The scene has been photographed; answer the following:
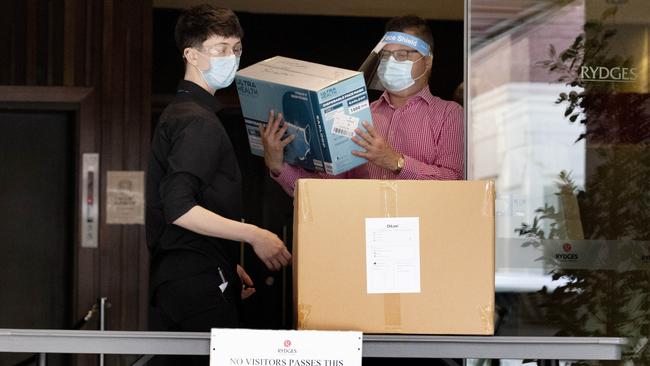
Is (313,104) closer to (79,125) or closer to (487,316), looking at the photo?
(487,316)

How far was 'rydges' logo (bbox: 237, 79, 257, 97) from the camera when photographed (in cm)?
322

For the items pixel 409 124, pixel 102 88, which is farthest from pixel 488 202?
pixel 102 88

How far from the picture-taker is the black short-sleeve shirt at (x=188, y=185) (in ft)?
9.53

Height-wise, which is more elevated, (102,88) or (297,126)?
(102,88)

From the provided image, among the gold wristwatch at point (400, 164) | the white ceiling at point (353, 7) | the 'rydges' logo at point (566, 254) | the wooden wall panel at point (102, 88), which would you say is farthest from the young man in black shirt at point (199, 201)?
the white ceiling at point (353, 7)

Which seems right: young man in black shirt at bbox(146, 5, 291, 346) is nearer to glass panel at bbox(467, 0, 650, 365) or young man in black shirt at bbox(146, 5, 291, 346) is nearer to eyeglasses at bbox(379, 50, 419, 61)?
eyeglasses at bbox(379, 50, 419, 61)

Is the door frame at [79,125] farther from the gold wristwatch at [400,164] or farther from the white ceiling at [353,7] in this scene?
the gold wristwatch at [400,164]

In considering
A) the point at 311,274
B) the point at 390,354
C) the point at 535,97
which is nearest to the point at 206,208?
the point at 311,274

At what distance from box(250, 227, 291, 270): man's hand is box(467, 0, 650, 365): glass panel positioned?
1274 millimetres

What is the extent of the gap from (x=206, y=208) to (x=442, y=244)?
679 mm

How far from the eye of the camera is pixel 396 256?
274cm

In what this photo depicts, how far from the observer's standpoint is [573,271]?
13.3 feet

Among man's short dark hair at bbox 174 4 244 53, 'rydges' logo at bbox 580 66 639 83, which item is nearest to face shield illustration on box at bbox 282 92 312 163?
man's short dark hair at bbox 174 4 244 53

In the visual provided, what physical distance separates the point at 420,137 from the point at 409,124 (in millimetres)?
56
